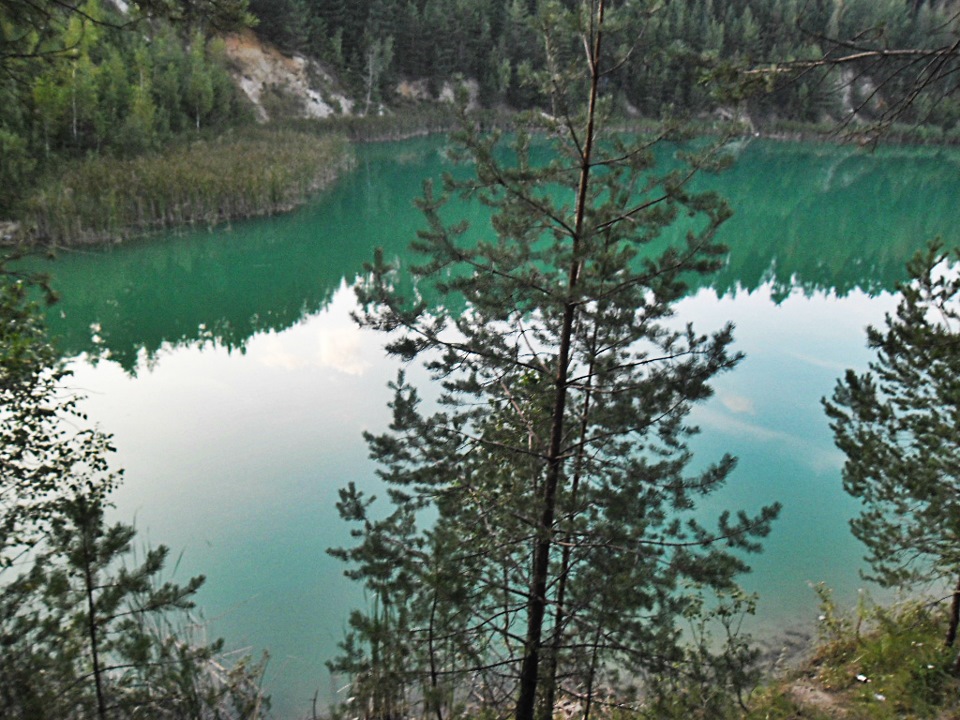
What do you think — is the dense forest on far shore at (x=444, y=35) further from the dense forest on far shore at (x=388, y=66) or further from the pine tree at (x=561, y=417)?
the pine tree at (x=561, y=417)

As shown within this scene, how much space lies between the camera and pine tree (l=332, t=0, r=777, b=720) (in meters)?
3.55

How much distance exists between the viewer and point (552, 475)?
3.84 meters

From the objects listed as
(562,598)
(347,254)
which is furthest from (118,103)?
(562,598)

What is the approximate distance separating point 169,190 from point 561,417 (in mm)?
18254

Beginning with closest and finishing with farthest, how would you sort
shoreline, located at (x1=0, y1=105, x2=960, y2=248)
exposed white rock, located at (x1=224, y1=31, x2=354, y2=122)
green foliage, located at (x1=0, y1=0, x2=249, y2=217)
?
shoreline, located at (x1=0, y1=105, x2=960, y2=248)
green foliage, located at (x1=0, y1=0, x2=249, y2=217)
exposed white rock, located at (x1=224, y1=31, x2=354, y2=122)

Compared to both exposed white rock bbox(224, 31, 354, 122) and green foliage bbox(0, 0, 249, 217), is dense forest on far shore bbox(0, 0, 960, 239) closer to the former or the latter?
green foliage bbox(0, 0, 249, 217)

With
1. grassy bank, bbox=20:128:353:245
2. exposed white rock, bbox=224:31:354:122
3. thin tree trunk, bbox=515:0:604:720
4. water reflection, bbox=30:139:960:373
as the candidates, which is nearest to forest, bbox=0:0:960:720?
thin tree trunk, bbox=515:0:604:720

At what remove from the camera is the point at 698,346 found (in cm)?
385

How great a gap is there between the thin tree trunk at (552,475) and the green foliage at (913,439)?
8.20 ft

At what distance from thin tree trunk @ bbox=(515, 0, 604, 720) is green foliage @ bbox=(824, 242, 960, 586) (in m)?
2.50

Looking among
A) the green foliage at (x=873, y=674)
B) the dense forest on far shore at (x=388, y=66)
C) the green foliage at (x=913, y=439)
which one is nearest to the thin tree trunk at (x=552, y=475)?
the dense forest on far shore at (x=388, y=66)

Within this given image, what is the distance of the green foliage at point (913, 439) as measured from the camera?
493cm

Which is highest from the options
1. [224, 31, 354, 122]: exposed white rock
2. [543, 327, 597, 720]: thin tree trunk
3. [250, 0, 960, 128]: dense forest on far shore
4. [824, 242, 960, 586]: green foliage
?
[250, 0, 960, 128]: dense forest on far shore

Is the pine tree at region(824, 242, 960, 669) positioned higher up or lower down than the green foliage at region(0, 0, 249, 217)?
lower down
